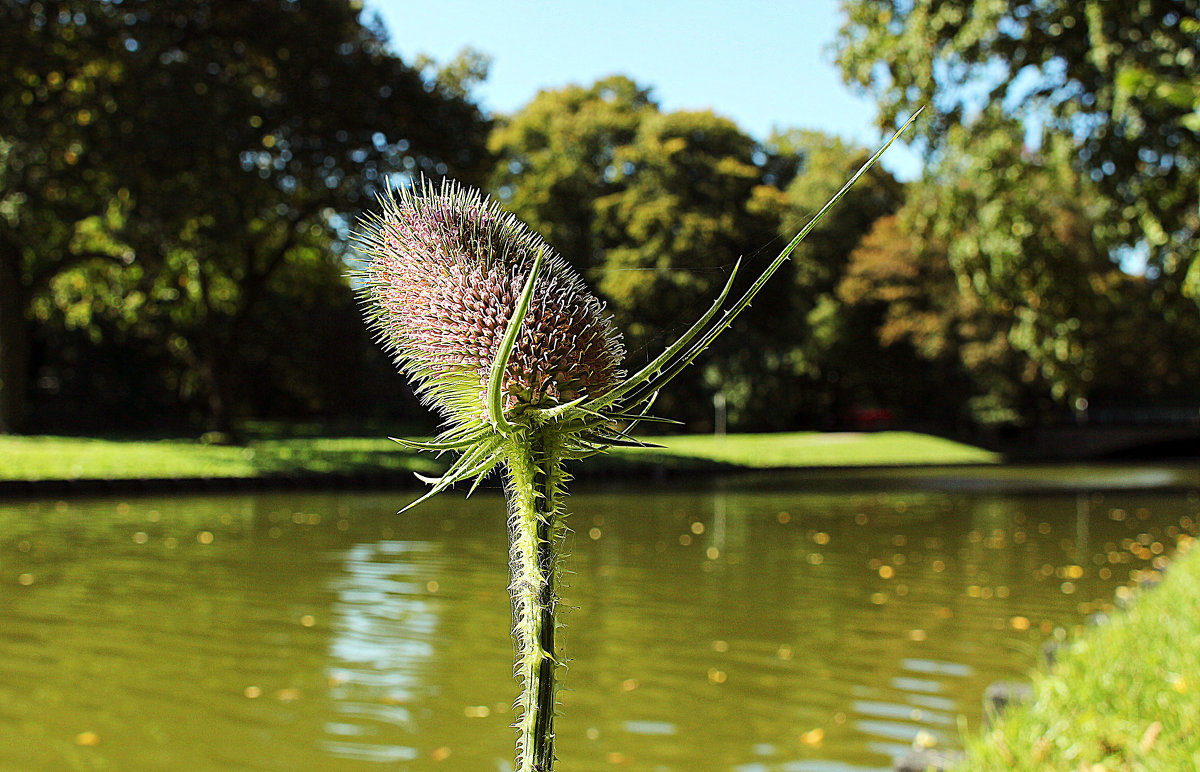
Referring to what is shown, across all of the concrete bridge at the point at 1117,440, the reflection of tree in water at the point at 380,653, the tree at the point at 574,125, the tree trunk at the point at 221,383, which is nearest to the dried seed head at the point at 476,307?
the reflection of tree in water at the point at 380,653

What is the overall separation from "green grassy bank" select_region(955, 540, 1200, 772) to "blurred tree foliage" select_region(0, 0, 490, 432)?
65.9 feet

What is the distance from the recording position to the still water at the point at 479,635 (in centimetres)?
746

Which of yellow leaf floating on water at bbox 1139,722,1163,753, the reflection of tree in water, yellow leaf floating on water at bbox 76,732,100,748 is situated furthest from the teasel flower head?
yellow leaf floating on water at bbox 76,732,100,748

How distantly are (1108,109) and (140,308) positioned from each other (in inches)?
1137

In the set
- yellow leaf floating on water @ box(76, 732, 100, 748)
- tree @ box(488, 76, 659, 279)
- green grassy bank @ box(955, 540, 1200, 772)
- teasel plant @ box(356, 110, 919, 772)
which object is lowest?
yellow leaf floating on water @ box(76, 732, 100, 748)

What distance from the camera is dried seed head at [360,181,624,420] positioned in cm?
112

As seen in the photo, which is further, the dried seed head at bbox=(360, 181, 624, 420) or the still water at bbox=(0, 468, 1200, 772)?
the still water at bbox=(0, 468, 1200, 772)

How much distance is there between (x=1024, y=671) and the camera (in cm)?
928

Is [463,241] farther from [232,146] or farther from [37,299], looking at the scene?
[37,299]

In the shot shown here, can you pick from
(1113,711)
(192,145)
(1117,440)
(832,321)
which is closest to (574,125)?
(832,321)

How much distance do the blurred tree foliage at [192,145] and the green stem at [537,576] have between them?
2441 centimetres

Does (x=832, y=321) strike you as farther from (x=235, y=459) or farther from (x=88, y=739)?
(x=88, y=739)

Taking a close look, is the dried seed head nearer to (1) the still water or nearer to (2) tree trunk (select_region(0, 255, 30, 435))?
(1) the still water

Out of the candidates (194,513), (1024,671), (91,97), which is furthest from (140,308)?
(1024,671)
